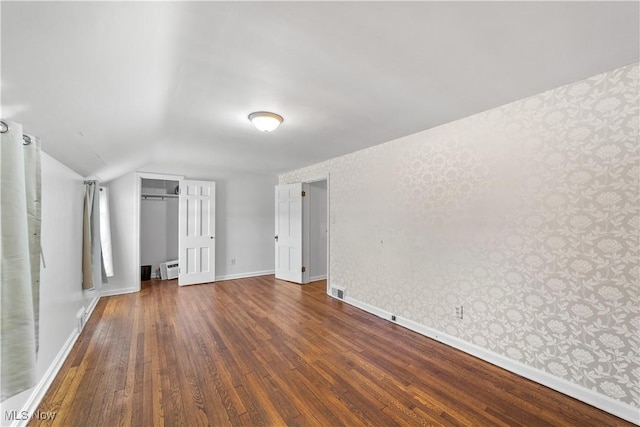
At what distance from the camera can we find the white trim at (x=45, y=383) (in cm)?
165

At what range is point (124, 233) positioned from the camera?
14.7 feet

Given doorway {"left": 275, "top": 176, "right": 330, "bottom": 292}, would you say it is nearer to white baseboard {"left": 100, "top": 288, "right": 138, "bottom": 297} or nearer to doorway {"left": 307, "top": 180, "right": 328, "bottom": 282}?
doorway {"left": 307, "top": 180, "right": 328, "bottom": 282}

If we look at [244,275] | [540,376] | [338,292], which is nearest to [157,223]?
[244,275]

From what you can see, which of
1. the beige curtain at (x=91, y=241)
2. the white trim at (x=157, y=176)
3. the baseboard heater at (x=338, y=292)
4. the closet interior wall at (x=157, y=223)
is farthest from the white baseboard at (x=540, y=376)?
the closet interior wall at (x=157, y=223)

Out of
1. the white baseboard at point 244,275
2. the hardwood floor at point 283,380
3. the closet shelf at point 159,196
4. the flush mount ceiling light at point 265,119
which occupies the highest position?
the flush mount ceiling light at point 265,119

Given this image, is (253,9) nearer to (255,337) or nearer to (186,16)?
(186,16)

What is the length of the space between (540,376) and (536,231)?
115 cm

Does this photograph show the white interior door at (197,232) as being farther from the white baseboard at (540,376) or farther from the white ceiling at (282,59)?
the white baseboard at (540,376)

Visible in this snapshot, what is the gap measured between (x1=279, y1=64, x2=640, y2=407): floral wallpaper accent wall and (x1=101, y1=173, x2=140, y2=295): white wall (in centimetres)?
445

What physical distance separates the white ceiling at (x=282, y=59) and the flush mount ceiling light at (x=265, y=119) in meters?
0.09

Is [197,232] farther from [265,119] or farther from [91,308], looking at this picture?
[265,119]

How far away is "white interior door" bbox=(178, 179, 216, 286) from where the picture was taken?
491 centimetres

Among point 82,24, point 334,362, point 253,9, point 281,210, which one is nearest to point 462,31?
point 253,9

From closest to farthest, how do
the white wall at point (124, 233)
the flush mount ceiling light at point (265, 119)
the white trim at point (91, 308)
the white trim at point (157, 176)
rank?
the flush mount ceiling light at point (265, 119), the white trim at point (91, 308), the white wall at point (124, 233), the white trim at point (157, 176)
